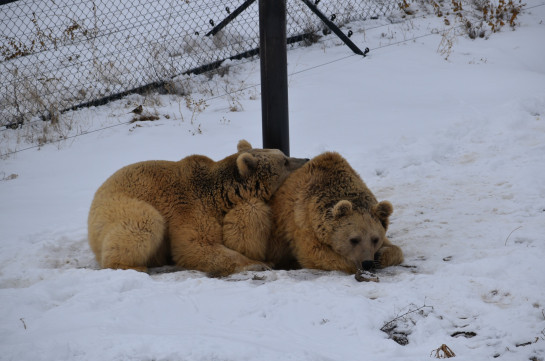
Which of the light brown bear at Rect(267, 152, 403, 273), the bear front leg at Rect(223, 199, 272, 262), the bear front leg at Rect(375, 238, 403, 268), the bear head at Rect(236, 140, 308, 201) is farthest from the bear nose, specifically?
the bear head at Rect(236, 140, 308, 201)

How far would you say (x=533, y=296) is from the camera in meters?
3.60

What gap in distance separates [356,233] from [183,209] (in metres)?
1.67

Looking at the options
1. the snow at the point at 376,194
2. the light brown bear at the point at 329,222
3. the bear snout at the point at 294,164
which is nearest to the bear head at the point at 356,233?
the light brown bear at the point at 329,222

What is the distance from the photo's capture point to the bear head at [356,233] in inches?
190

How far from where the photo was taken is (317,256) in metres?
5.04

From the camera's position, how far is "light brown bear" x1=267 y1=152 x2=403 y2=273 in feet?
16.0

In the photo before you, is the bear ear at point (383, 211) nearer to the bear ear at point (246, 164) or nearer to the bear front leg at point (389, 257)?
the bear front leg at point (389, 257)

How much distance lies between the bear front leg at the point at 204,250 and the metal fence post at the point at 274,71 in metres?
1.31

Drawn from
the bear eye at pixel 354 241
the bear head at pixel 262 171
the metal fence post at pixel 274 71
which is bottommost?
the bear eye at pixel 354 241

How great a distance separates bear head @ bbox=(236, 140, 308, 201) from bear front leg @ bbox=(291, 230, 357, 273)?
59cm

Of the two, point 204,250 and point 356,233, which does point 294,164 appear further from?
point 204,250

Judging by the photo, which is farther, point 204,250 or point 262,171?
point 262,171

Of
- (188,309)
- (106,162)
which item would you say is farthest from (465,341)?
(106,162)

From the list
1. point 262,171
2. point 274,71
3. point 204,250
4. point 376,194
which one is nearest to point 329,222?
point 262,171
